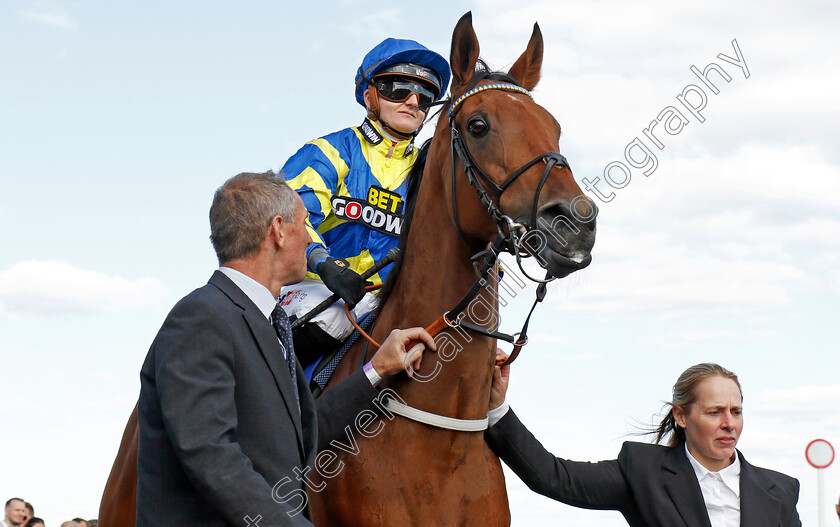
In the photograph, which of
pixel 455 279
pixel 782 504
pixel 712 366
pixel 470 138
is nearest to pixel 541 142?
pixel 470 138

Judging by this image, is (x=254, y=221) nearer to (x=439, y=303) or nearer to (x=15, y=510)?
(x=439, y=303)

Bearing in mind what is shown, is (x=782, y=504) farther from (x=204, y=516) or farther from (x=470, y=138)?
(x=204, y=516)

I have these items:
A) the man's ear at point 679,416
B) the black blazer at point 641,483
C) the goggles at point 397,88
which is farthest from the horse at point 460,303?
the goggles at point 397,88

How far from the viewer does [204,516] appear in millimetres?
2650

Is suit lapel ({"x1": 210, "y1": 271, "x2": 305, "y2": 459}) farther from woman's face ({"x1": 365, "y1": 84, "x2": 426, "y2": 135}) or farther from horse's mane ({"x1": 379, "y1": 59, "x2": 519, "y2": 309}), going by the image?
woman's face ({"x1": 365, "y1": 84, "x2": 426, "y2": 135})

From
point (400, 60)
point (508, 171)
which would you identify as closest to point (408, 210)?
point (508, 171)

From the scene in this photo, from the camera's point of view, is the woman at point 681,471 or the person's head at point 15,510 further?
the person's head at point 15,510

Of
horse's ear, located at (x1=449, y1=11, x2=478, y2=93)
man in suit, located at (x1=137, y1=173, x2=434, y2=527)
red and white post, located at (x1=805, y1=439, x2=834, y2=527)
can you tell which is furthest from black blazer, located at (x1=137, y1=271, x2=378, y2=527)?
red and white post, located at (x1=805, y1=439, x2=834, y2=527)

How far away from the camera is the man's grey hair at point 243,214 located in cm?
287

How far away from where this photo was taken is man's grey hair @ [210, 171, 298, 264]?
113 inches

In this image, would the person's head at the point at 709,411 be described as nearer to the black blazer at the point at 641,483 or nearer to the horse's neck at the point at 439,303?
the black blazer at the point at 641,483

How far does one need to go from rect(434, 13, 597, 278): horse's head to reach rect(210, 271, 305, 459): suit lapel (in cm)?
130

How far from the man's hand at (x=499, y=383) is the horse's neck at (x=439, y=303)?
0.91 feet

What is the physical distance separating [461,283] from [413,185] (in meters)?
0.75
